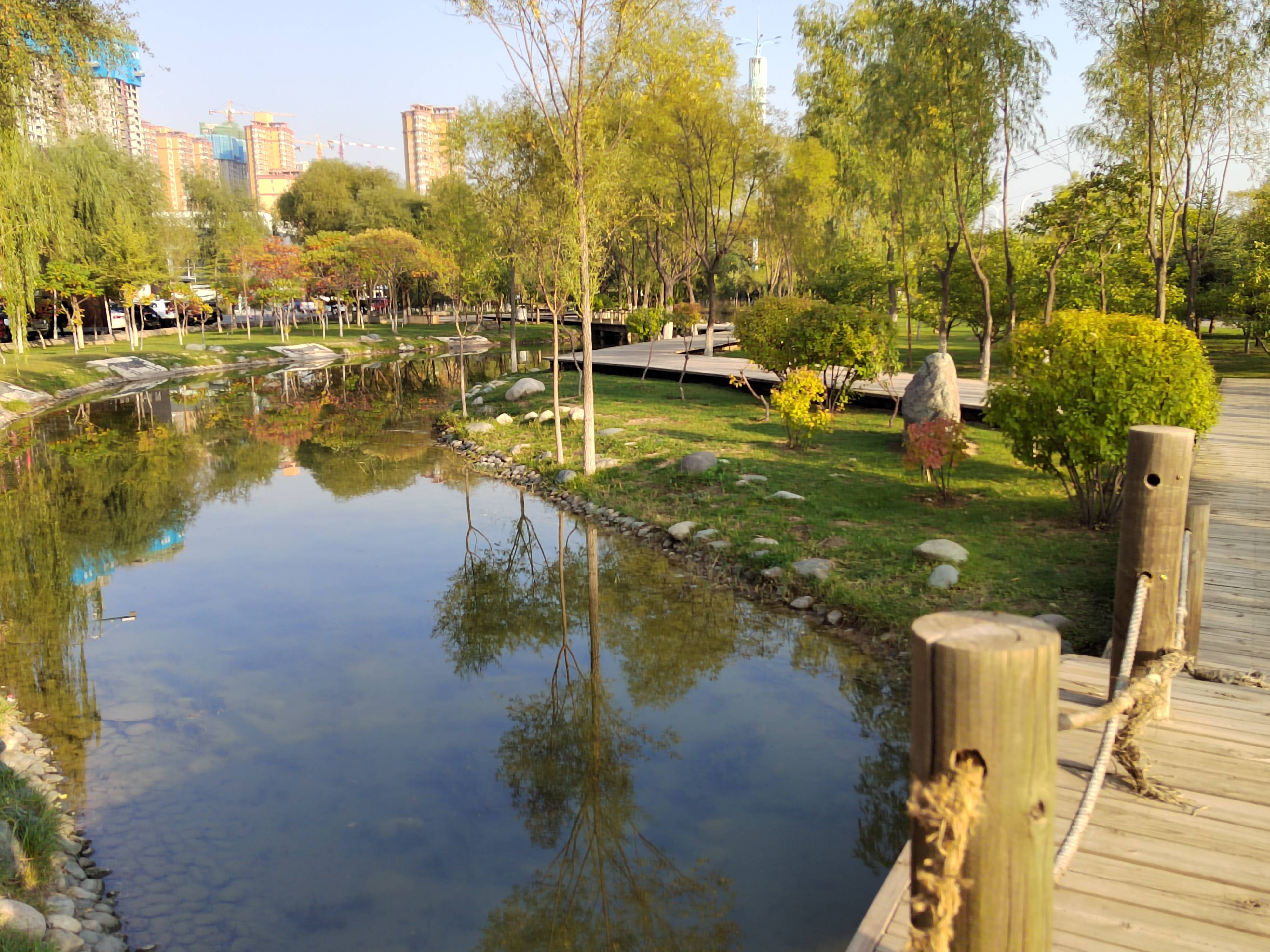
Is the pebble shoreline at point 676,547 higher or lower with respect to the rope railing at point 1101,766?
lower

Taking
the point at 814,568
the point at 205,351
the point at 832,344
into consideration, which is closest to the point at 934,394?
the point at 832,344

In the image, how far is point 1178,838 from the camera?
11.9ft

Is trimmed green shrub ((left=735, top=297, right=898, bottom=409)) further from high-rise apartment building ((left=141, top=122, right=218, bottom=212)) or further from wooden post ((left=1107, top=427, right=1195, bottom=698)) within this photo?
high-rise apartment building ((left=141, top=122, right=218, bottom=212))

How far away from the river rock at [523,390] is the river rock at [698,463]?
10175 millimetres

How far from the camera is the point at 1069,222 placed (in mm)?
22234

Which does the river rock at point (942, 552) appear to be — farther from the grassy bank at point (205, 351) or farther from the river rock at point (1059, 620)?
the grassy bank at point (205, 351)

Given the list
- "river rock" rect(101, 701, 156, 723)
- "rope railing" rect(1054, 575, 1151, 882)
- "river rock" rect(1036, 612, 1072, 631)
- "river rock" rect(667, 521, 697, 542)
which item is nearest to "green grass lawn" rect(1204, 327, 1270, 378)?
"river rock" rect(667, 521, 697, 542)

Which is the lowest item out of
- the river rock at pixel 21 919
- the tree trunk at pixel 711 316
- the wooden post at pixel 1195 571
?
the river rock at pixel 21 919

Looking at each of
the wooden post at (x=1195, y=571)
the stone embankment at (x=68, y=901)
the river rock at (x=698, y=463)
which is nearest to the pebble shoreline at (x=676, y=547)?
the river rock at (x=698, y=463)

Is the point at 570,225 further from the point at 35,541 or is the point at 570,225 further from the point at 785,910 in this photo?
the point at 785,910

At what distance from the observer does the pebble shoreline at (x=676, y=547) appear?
9031mm

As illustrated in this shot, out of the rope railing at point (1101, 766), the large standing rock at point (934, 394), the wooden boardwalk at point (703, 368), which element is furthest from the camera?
the wooden boardwalk at point (703, 368)

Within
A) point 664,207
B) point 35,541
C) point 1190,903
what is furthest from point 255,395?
point 1190,903

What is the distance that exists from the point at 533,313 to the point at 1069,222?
48.5 m
